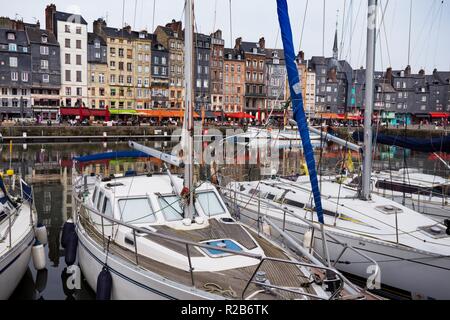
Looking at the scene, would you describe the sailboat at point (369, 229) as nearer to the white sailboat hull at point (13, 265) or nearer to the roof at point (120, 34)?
the white sailboat hull at point (13, 265)

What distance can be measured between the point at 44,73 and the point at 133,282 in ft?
212

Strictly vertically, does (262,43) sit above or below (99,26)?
above

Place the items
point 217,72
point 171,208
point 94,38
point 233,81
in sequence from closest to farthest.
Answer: point 171,208 < point 94,38 < point 217,72 < point 233,81

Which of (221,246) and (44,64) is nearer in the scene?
(221,246)

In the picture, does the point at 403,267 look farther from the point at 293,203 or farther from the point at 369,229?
the point at 293,203

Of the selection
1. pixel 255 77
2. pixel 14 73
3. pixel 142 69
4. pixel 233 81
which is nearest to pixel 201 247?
pixel 14 73

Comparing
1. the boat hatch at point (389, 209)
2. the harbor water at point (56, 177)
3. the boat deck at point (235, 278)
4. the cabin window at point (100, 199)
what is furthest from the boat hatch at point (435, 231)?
the cabin window at point (100, 199)

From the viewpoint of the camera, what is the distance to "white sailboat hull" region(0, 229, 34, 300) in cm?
859

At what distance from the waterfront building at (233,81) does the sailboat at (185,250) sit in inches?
2862

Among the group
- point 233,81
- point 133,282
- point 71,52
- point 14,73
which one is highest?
point 71,52

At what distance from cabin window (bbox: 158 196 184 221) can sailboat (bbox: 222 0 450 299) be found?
7.37ft

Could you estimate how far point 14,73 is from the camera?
204 ft

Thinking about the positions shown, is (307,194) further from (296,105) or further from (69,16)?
(69,16)
